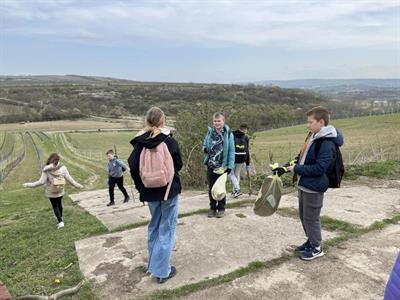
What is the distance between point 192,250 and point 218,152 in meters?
1.85

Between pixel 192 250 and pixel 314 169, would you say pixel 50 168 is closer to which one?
pixel 192 250

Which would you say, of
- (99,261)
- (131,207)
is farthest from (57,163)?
(99,261)

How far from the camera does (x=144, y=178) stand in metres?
4.34

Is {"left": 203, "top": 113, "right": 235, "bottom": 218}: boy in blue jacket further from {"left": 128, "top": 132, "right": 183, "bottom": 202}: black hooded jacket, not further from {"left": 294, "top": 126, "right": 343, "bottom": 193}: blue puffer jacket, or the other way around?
{"left": 128, "top": 132, "right": 183, "bottom": 202}: black hooded jacket

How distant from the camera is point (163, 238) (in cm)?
454

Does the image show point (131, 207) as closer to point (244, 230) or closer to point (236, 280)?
point (244, 230)

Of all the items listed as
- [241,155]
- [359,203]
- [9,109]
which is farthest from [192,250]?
[9,109]

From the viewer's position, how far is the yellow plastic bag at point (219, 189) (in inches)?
248

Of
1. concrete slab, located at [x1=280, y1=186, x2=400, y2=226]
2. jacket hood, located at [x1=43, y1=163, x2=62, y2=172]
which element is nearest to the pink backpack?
concrete slab, located at [x1=280, y1=186, x2=400, y2=226]

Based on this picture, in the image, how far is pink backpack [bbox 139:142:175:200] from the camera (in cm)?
430

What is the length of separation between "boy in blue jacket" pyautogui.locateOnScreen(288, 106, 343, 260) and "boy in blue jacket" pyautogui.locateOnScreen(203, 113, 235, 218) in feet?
5.73

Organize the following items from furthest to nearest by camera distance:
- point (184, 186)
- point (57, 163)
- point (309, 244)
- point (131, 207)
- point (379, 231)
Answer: point (184, 186)
point (131, 207)
point (57, 163)
point (379, 231)
point (309, 244)

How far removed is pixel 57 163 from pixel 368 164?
26.6ft

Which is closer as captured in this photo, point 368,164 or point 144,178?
point 144,178
